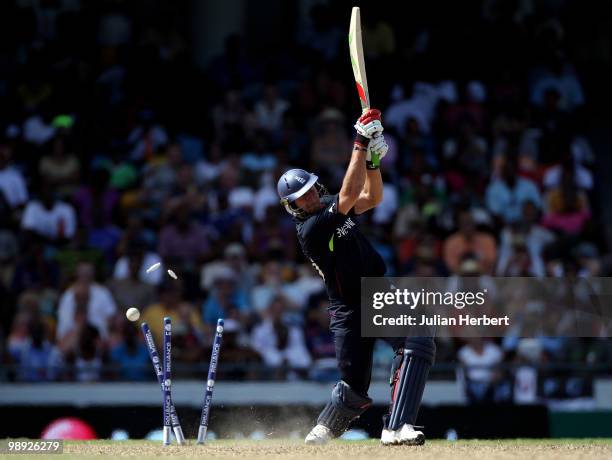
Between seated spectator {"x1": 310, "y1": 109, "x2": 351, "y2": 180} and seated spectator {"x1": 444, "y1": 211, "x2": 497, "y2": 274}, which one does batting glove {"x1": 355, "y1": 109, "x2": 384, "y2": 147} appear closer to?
seated spectator {"x1": 444, "y1": 211, "x2": 497, "y2": 274}

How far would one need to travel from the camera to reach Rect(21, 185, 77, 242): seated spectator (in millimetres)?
17188

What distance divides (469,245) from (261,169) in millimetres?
3073

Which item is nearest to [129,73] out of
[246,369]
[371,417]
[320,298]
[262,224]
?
[262,224]

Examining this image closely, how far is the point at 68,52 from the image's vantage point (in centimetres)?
1992

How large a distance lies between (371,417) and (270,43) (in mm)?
9330

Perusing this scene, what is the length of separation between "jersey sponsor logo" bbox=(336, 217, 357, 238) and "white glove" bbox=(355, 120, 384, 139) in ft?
2.30

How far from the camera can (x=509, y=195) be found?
1753 centimetres

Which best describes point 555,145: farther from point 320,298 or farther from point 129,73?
point 129,73

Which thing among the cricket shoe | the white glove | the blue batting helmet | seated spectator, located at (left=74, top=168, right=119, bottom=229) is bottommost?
the cricket shoe

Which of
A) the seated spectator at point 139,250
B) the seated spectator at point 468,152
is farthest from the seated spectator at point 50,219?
the seated spectator at point 468,152

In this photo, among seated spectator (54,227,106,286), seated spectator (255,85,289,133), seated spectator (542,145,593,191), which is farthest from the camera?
seated spectator (255,85,289,133)

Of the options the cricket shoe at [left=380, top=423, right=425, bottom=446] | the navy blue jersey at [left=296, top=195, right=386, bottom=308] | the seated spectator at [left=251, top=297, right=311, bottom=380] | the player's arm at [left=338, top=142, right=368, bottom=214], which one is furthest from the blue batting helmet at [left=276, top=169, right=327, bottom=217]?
the seated spectator at [left=251, top=297, right=311, bottom=380]

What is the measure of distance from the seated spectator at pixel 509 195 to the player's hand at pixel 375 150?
7.69 m

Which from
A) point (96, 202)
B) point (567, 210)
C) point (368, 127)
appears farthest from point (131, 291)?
point (368, 127)
